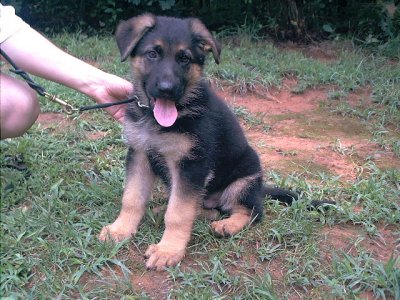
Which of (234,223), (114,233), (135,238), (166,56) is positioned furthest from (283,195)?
(166,56)

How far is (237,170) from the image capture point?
370cm

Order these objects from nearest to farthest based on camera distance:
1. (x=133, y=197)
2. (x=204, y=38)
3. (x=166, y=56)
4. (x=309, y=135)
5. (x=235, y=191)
→ (x=166, y=56) → (x=204, y=38) → (x=133, y=197) → (x=235, y=191) → (x=309, y=135)

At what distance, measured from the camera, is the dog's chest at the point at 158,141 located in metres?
3.21

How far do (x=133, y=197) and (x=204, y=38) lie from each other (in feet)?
3.55

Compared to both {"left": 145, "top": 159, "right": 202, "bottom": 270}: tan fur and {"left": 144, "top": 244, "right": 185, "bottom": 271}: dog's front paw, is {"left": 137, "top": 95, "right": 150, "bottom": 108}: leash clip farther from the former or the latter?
{"left": 144, "top": 244, "right": 185, "bottom": 271}: dog's front paw

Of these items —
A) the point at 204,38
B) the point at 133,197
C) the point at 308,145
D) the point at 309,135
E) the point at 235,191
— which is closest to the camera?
the point at 204,38

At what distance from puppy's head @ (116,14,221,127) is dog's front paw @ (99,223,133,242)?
72 centimetres

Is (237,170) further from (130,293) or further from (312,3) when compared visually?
(312,3)

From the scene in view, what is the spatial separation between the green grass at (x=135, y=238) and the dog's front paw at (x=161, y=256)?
0.18 ft

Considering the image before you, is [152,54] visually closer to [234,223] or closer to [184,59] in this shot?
[184,59]

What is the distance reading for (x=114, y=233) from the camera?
11.0 ft

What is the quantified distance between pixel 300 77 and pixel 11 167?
403 cm

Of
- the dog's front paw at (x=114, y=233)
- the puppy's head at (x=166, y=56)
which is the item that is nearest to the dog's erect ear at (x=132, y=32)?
the puppy's head at (x=166, y=56)

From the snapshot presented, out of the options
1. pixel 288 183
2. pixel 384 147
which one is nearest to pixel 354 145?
pixel 384 147
